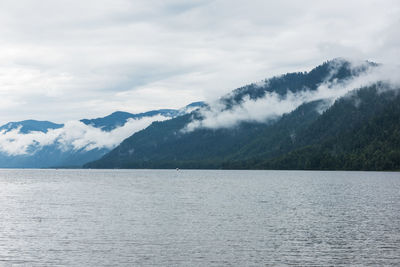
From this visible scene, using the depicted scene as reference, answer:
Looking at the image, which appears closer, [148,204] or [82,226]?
[82,226]

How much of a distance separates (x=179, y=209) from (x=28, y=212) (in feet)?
115

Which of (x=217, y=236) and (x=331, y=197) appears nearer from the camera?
(x=217, y=236)

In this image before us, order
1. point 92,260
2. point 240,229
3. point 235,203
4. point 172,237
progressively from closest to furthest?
1. point 92,260
2. point 172,237
3. point 240,229
4. point 235,203

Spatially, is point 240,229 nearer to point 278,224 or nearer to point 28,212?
point 278,224

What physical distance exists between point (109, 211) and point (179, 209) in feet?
53.8

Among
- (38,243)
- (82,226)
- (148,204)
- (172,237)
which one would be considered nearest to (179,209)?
(148,204)

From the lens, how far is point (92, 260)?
187 ft

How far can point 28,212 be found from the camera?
354 ft

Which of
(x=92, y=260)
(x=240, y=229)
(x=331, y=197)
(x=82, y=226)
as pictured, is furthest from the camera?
(x=331, y=197)

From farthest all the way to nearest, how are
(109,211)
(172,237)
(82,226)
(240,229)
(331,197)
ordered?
1. (331,197)
2. (109,211)
3. (82,226)
4. (240,229)
5. (172,237)

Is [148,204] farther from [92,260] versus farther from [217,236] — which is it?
[92,260]

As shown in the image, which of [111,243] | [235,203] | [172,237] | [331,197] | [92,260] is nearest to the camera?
[92,260]

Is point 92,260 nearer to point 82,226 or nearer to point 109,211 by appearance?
point 82,226

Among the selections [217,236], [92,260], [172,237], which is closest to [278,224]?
[217,236]
